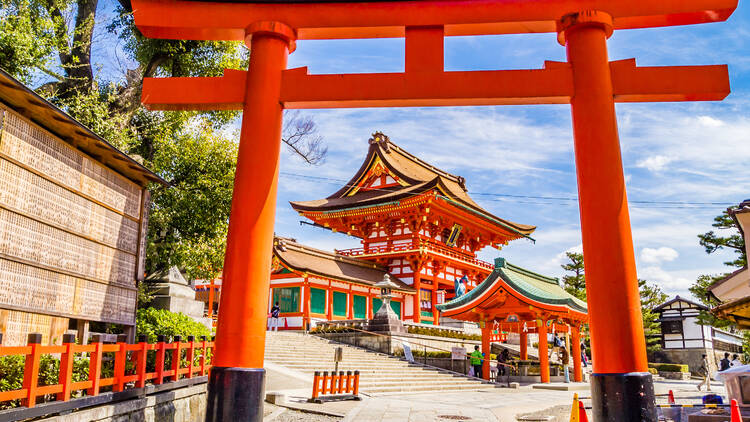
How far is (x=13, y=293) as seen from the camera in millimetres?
5613

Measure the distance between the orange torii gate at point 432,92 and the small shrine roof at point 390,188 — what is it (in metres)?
18.8

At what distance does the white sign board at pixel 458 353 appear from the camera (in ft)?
61.8

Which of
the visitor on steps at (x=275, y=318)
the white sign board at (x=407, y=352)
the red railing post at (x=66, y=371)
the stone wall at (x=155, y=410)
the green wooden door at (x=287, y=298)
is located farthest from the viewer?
A: the green wooden door at (x=287, y=298)

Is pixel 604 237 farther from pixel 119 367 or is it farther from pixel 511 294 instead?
pixel 511 294

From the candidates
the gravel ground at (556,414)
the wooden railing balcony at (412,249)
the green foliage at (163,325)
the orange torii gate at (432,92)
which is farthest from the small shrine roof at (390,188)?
the orange torii gate at (432,92)

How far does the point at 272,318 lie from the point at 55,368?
2009cm

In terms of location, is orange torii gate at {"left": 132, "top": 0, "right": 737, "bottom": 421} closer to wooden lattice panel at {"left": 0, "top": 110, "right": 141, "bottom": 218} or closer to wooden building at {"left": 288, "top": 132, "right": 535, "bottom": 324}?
wooden lattice panel at {"left": 0, "top": 110, "right": 141, "bottom": 218}

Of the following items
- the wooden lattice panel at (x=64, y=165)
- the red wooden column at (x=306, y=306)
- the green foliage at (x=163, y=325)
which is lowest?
the green foliage at (x=163, y=325)

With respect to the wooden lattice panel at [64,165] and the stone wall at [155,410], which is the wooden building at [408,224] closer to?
the stone wall at [155,410]

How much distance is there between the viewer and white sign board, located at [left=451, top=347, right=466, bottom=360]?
1883 cm

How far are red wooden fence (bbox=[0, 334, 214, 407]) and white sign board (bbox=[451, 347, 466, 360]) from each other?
12.3 metres

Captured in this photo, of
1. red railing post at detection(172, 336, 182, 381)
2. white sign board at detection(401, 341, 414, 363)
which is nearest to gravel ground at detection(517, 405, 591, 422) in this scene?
red railing post at detection(172, 336, 182, 381)

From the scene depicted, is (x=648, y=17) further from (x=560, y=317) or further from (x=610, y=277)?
(x=560, y=317)

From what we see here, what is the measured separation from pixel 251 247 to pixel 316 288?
63.3 ft
